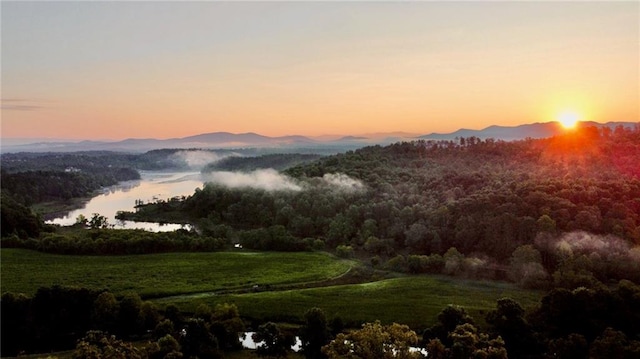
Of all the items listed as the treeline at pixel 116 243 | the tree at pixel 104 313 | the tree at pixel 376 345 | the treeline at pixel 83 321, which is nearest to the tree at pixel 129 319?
the treeline at pixel 83 321

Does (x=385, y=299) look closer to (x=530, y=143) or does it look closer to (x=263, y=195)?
(x=263, y=195)

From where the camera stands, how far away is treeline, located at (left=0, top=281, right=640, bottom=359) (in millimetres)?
24609

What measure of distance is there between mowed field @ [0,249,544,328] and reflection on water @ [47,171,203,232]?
1220 inches

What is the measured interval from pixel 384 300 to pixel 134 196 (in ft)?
340

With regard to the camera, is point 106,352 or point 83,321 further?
point 83,321

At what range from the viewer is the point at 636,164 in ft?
230

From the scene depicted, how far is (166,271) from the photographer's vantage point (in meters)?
50.7

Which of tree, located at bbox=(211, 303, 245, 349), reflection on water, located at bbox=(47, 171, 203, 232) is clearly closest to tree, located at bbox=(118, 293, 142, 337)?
tree, located at bbox=(211, 303, 245, 349)

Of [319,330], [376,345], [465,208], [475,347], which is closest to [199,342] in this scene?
[319,330]

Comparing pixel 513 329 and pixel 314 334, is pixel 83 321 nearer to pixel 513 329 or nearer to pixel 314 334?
pixel 314 334

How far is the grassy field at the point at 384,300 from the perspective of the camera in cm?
3828

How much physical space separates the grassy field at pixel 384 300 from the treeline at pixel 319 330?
11.1 feet

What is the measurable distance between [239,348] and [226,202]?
2393 inches

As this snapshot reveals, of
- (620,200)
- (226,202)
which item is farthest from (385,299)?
(226,202)
